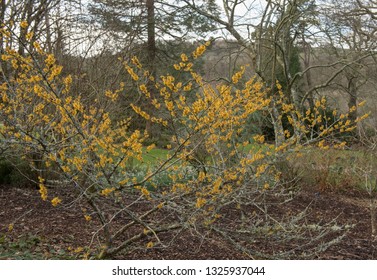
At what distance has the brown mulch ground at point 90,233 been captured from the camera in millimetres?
3805

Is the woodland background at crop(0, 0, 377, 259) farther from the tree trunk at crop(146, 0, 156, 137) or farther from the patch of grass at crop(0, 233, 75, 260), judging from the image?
the tree trunk at crop(146, 0, 156, 137)

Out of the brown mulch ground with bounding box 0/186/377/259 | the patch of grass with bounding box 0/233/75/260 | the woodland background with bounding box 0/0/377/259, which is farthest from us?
the brown mulch ground with bounding box 0/186/377/259

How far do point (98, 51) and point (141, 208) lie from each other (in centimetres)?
294

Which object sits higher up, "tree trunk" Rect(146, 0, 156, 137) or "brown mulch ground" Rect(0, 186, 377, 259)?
"tree trunk" Rect(146, 0, 156, 137)

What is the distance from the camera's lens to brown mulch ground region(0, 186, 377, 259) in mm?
3805

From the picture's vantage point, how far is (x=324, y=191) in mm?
7617

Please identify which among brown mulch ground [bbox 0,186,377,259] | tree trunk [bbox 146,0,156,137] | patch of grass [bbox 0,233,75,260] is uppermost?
tree trunk [bbox 146,0,156,137]

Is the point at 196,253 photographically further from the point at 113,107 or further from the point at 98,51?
the point at 98,51

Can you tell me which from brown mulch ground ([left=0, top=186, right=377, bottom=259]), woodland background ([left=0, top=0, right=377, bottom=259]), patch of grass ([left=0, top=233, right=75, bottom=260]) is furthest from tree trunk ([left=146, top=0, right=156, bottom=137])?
patch of grass ([left=0, top=233, right=75, bottom=260])

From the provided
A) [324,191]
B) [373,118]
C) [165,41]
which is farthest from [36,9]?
[165,41]

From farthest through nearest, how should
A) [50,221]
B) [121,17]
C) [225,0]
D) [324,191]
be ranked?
[121,17]
[225,0]
[324,191]
[50,221]

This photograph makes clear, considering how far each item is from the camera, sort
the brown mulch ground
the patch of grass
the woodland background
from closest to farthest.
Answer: the woodland background, the patch of grass, the brown mulch ground

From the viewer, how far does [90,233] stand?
427 centimetres

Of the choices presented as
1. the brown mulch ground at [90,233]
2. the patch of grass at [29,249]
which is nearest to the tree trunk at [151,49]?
the brown mulch ground at [90,233]
